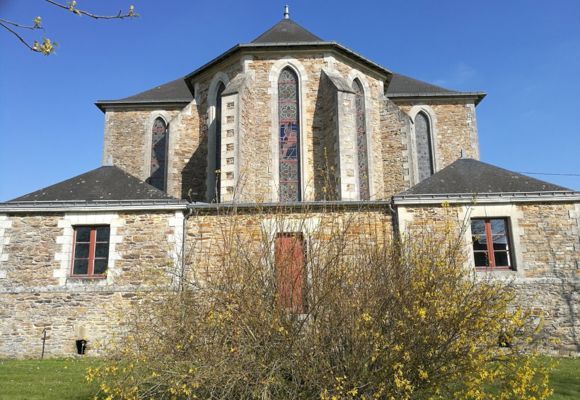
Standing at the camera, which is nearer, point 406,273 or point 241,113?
point 406,273

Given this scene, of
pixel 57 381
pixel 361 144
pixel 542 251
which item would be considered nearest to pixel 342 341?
pixel 57 381

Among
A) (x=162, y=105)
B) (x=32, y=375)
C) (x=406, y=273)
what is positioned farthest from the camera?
(x=162, y=105)

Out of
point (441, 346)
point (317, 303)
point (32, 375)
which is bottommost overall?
point (32, 375)

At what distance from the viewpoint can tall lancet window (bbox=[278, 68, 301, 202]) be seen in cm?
1329

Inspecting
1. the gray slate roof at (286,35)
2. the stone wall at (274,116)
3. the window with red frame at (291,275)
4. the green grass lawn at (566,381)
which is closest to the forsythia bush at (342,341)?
the window with red frame at (291,275)

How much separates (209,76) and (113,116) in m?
4.88

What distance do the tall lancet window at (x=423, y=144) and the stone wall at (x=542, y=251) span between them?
726 cm

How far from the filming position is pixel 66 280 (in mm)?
10258

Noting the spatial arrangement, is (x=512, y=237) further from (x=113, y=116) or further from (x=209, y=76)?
(x=113, y=116)

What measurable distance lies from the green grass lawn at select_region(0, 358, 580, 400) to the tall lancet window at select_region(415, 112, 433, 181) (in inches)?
372

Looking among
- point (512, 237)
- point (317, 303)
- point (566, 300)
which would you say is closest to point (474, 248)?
point (512, 237)

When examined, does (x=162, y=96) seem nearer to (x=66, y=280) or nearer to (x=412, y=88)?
(x=412, y=88)

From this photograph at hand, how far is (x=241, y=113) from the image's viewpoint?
1289cm

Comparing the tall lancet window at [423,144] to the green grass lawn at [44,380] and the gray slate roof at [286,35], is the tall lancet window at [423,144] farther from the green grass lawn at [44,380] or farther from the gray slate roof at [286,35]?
the green grass lawn at [44,380]
